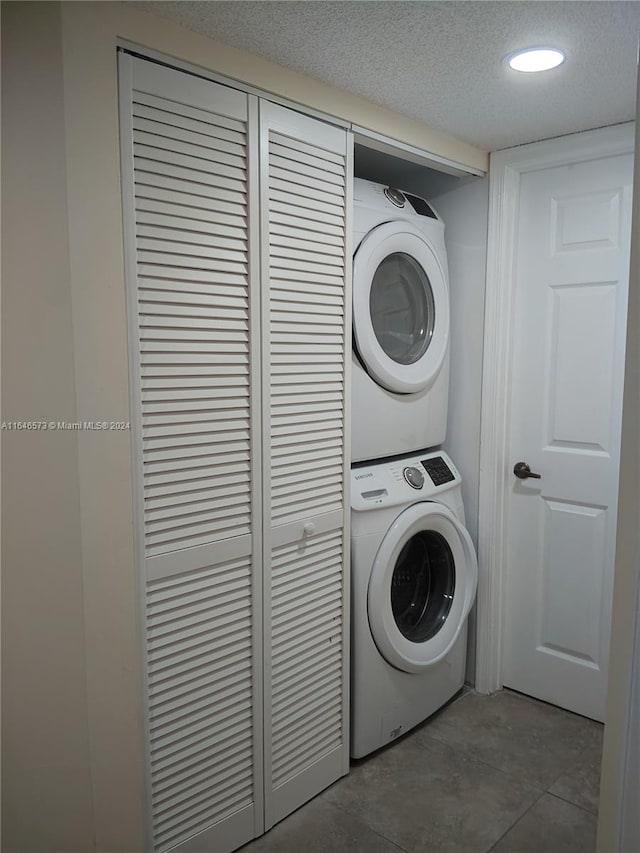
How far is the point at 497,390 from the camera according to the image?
254 cm

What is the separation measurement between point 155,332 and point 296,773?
4.54ft

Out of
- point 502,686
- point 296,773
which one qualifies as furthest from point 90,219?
point 502,686

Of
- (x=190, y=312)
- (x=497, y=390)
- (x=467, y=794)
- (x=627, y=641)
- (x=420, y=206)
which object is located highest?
(x=420, y=206)

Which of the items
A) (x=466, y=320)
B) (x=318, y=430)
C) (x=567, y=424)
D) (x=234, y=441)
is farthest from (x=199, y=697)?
(x=466, y=320)

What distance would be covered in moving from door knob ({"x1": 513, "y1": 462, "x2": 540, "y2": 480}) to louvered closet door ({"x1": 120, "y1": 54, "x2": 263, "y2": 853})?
3.99ft

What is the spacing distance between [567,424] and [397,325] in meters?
0.74

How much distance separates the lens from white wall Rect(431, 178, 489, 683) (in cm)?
255

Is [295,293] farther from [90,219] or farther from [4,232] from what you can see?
[4,232]

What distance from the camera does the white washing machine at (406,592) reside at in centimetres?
214

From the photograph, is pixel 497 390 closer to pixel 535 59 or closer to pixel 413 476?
pixel 413 476

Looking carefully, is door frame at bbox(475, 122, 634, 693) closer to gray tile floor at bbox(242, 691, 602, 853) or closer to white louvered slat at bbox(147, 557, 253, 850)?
gray tile floor at bbox(242, 691, 602, 853)

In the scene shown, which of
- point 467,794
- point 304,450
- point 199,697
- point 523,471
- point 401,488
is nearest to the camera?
point 199,697

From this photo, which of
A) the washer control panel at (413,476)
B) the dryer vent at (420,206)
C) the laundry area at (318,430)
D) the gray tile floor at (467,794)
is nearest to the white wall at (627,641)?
the laundry area at (318,430)

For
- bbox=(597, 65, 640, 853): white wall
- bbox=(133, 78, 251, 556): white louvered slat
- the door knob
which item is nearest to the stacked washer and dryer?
the door knob
